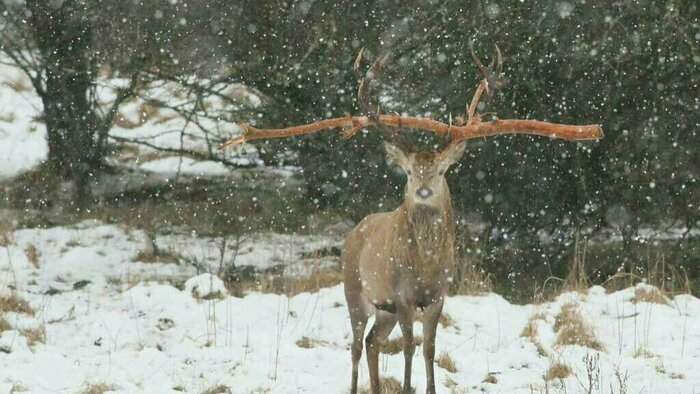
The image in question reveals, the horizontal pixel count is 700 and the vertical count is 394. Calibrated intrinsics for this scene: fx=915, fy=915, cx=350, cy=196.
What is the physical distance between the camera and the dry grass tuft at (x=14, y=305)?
749 cm

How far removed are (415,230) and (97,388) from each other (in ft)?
7.35

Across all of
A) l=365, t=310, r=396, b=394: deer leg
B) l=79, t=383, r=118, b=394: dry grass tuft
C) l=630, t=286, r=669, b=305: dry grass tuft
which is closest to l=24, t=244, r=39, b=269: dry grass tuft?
l=79, t=383, r=118, b=394: dry grass tuft

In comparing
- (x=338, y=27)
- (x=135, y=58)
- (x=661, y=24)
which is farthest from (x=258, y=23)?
(x=661, y=24)

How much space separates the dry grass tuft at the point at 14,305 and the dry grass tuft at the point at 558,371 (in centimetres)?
421

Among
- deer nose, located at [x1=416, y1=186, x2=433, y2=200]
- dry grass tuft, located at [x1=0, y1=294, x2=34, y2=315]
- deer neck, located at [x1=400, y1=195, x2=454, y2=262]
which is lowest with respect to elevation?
dry grass tuft, located at [x1=0, y1=294, x2=34, y2=315]

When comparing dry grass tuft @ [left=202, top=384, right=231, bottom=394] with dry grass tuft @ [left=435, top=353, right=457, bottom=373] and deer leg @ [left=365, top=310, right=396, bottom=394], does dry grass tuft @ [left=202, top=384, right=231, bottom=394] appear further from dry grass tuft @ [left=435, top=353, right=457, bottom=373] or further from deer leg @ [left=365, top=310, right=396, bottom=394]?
dry grass tuft @ [left=435, top=353, right=457, bottom=373]

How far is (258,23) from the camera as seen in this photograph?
31.3 feet

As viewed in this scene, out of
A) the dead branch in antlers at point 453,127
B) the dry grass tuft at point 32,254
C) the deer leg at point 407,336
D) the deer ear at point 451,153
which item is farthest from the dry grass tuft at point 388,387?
the dry grass tuft at point 32,254

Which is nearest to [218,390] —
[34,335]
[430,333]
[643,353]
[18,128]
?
[430,333]

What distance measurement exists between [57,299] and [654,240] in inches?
236

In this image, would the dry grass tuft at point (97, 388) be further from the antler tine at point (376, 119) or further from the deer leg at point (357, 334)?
the antler tine at point (376, 119)

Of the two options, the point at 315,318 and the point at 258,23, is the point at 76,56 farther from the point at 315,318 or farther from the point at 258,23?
the point at 315,318

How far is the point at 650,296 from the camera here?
25.8 feet

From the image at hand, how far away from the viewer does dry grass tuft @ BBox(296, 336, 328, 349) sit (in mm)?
7031
